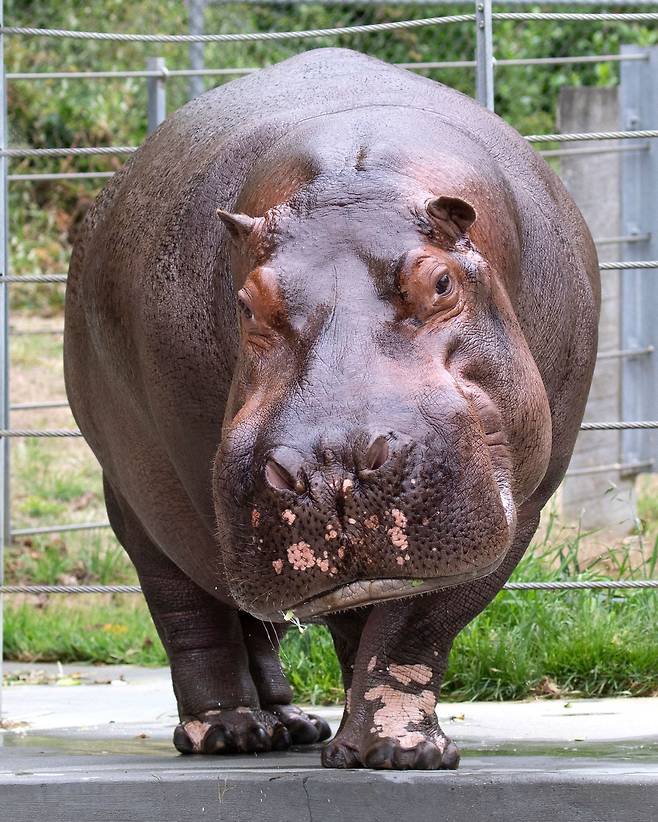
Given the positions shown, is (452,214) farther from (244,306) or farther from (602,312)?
(602,312)

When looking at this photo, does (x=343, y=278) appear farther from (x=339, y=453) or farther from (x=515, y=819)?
(x=515, y=819)

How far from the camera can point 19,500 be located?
8.21 metres

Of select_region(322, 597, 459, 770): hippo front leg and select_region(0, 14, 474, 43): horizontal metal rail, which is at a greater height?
select_region(0, 14, 474, 43): horizontal metal rail

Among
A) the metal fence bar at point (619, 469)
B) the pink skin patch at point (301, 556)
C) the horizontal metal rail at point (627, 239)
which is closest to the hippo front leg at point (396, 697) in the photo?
the pink skin patch at point (301, 556)

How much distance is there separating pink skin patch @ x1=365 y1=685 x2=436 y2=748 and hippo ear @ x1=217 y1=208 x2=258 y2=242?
93cm

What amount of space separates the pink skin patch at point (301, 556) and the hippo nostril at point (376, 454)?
16cm

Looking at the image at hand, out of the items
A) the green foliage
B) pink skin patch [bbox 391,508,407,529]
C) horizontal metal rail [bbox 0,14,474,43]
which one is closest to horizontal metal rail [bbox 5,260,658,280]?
horizontal metal rail [bbox 0,14,474,43]

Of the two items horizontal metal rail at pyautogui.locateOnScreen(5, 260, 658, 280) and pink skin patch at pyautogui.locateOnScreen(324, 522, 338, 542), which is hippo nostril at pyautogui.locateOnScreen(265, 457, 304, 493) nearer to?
pink skin patch at pyautogui.locateOnScreen(324, 522, 338, 542)

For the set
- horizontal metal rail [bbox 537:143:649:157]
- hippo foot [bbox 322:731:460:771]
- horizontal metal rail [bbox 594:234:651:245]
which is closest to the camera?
hippo foot [bbox 322:731:460:771]

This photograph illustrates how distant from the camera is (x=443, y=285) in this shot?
2.71 metres

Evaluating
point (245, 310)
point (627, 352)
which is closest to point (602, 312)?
point (627, 352)

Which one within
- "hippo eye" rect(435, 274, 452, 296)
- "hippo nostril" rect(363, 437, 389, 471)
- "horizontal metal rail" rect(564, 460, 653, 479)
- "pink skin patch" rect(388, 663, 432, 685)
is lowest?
"horizontal metal rail" rect(564, 460, 653, 479)

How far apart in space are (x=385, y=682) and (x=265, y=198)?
3.12 ft

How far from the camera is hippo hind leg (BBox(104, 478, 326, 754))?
12.3ft
